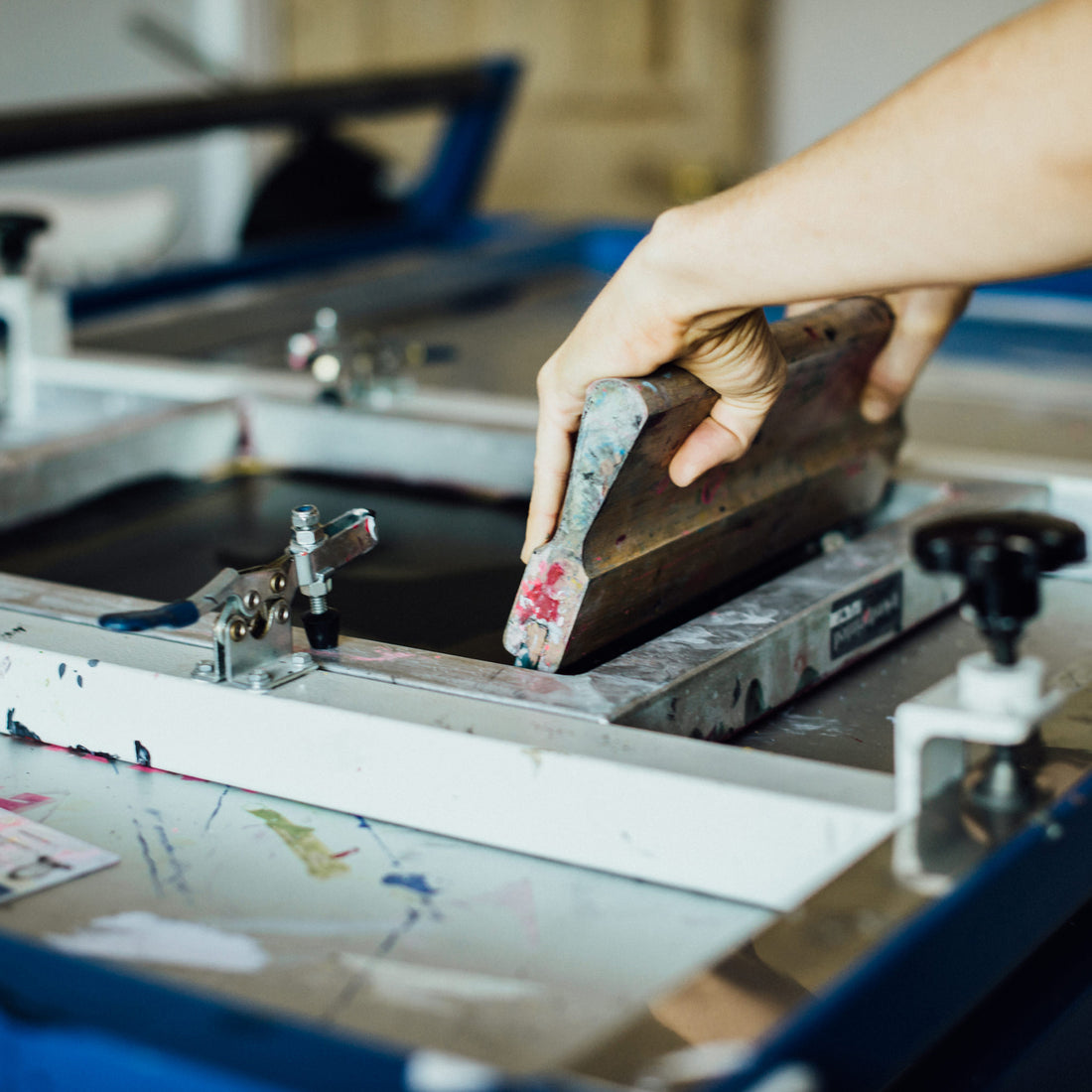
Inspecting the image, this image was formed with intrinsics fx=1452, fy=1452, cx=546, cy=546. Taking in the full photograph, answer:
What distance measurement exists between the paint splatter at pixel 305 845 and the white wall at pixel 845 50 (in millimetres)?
4728

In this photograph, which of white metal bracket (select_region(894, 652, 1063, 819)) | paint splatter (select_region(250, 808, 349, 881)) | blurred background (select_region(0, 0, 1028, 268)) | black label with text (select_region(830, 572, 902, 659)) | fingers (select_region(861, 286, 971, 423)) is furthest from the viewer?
blurred background (select_region(0, 0, 1028, 268))

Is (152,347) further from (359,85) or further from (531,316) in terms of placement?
(359,85)

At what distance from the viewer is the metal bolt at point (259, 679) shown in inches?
34.0

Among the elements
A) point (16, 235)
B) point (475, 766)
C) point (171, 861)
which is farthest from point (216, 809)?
point (16, 235)

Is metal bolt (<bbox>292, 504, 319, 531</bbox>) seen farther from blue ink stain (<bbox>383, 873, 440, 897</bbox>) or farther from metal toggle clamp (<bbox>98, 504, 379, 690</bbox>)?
blue ink stain (<bbox>383, 873, 440, 897</bbox>)

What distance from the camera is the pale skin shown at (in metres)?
0.67

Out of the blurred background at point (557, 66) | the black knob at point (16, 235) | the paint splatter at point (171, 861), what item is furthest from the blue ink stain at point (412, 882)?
the blurred background at point (557, 66)

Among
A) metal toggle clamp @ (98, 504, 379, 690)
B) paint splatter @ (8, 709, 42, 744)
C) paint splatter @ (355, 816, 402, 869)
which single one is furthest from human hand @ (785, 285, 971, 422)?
paint splatter @ (8, 709, 42, 744)

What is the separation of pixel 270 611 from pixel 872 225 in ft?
1.39

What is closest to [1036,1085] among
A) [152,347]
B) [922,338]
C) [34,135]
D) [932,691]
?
[932,691]

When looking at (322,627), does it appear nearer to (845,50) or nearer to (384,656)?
(384,656)

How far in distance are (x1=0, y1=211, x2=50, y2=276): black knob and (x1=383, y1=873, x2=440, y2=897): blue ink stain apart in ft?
4.10

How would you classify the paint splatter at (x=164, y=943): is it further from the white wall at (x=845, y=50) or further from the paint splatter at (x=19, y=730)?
the white wall at (x=845, y=50)

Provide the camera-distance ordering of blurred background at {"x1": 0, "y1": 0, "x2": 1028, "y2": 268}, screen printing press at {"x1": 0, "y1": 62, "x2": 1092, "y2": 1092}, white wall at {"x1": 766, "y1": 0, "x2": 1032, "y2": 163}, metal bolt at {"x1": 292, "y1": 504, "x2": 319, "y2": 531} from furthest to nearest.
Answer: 1. blurred background at {"x1": 0, "y1": 0, "x2": 1028, "y2": 268}
2. white wall at {"x1": 766, "y1": 0, "x2": 1032, "y2": 163}
3. metal bolt at {"x1": 292, "y1": 504, "x2": 319, "y2": 531}
4. screen printing press at {"x1": 0, "y1": 62, "x2": 1092, "y2": 1092}
